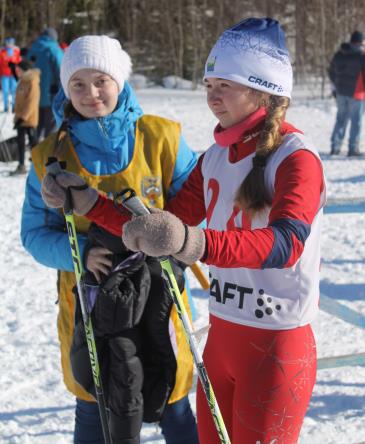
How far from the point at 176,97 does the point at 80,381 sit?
729 inches

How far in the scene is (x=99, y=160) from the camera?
2.53 m

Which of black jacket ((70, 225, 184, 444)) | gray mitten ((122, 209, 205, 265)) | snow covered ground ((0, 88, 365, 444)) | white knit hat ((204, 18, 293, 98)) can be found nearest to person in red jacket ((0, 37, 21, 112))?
snow covered ground ((0, 88, 365, 444))

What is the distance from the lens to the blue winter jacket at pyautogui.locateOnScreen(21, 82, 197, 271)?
8.21 feet

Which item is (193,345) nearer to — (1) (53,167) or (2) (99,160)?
(1) (53,167)

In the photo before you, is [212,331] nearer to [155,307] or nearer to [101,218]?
[155,307]

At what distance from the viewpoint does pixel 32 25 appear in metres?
28.5

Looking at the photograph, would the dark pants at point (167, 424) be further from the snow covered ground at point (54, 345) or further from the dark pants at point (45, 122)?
the dark pants at point (45, 122)

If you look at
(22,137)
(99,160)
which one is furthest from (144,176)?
(22,137)

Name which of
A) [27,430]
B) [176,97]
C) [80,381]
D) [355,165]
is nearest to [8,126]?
[176,97]

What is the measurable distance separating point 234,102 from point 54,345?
289 cm

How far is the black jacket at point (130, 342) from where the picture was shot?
93.2 inches

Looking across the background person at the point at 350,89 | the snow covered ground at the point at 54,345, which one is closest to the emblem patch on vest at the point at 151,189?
the snow covered ground at the point at 54,345

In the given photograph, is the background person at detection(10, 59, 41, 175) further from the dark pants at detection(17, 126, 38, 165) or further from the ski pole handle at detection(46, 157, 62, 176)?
the ski pole handle at detection(46, 157, 62, 176)

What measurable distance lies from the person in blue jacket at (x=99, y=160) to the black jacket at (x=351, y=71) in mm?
9039
